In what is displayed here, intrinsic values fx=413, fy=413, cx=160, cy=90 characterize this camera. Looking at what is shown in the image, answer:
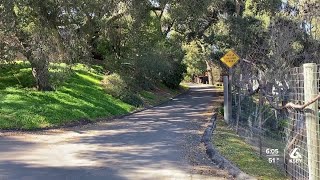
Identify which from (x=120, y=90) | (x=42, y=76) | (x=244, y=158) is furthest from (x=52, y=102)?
(x=244, y=158)

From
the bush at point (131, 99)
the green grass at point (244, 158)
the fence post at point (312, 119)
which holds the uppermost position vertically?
the fence post at point (312, 119)

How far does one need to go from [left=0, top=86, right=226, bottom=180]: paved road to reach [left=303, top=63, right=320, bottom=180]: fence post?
273 centimetres

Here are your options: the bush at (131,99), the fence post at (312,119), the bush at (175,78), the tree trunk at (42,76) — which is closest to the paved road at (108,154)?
the fence post at (312,119)

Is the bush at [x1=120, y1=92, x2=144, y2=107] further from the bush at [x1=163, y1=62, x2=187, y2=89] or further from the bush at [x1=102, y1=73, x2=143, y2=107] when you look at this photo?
the bush at [x1=163, y1=62, x2=187, y2=89]

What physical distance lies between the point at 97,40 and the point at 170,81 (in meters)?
17.0

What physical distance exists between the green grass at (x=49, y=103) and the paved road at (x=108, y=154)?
1072mm

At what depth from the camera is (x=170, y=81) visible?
142 ft

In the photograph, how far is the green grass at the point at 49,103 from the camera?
1468 centimetres

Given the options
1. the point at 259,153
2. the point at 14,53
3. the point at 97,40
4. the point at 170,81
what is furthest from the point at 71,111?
the point at 170,81

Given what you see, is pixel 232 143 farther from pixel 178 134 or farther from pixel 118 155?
pixel 118 155

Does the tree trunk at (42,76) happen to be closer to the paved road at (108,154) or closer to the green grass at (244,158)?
the paved road at (108,154)

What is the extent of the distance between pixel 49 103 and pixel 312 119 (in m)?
13.5

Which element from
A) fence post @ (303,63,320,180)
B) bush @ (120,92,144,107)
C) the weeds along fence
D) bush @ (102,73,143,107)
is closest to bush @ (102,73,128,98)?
bush @ (102,73,143,107)

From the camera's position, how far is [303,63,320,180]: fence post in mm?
5250
